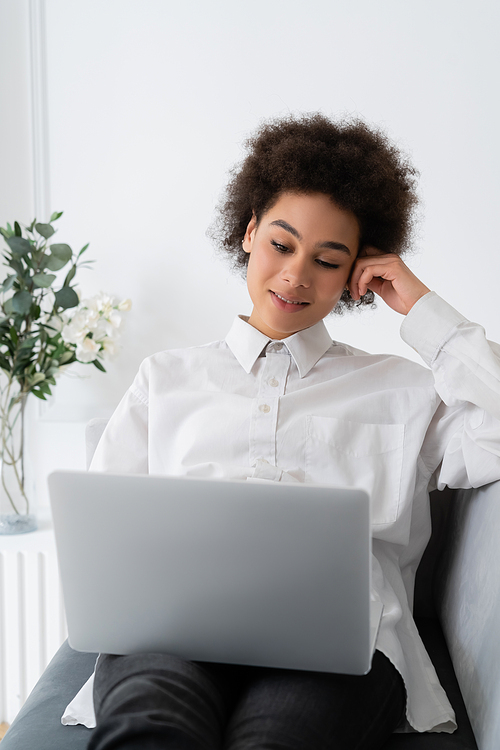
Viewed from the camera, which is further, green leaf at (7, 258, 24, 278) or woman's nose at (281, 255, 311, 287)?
green leaf at (7, 258, 24, 278)

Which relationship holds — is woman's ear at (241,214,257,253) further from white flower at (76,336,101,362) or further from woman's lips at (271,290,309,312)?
white flower at (76,336,101,362)

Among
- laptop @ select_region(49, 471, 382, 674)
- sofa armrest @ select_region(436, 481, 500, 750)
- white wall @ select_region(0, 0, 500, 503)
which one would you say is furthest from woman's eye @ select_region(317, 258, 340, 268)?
white wall @ select_region(0, 0, 500, 503)

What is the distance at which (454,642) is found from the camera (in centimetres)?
104

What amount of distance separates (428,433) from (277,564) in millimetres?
538

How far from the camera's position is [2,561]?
1.84 m

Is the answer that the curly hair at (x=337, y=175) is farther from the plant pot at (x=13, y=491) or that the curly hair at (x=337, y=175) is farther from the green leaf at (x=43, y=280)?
the plant pot at (x=13, y=491)

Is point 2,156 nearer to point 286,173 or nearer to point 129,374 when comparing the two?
point 129,374

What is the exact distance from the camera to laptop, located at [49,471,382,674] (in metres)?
0.64

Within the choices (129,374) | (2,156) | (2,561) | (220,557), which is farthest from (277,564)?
(2,156)

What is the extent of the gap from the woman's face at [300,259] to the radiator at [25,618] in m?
1.13

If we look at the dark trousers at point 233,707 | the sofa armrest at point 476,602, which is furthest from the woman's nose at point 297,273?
the dark trousers at point 233,707

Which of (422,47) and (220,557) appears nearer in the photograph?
(220,557)

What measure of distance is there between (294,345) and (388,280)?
21cm

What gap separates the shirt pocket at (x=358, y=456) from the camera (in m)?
1.07
